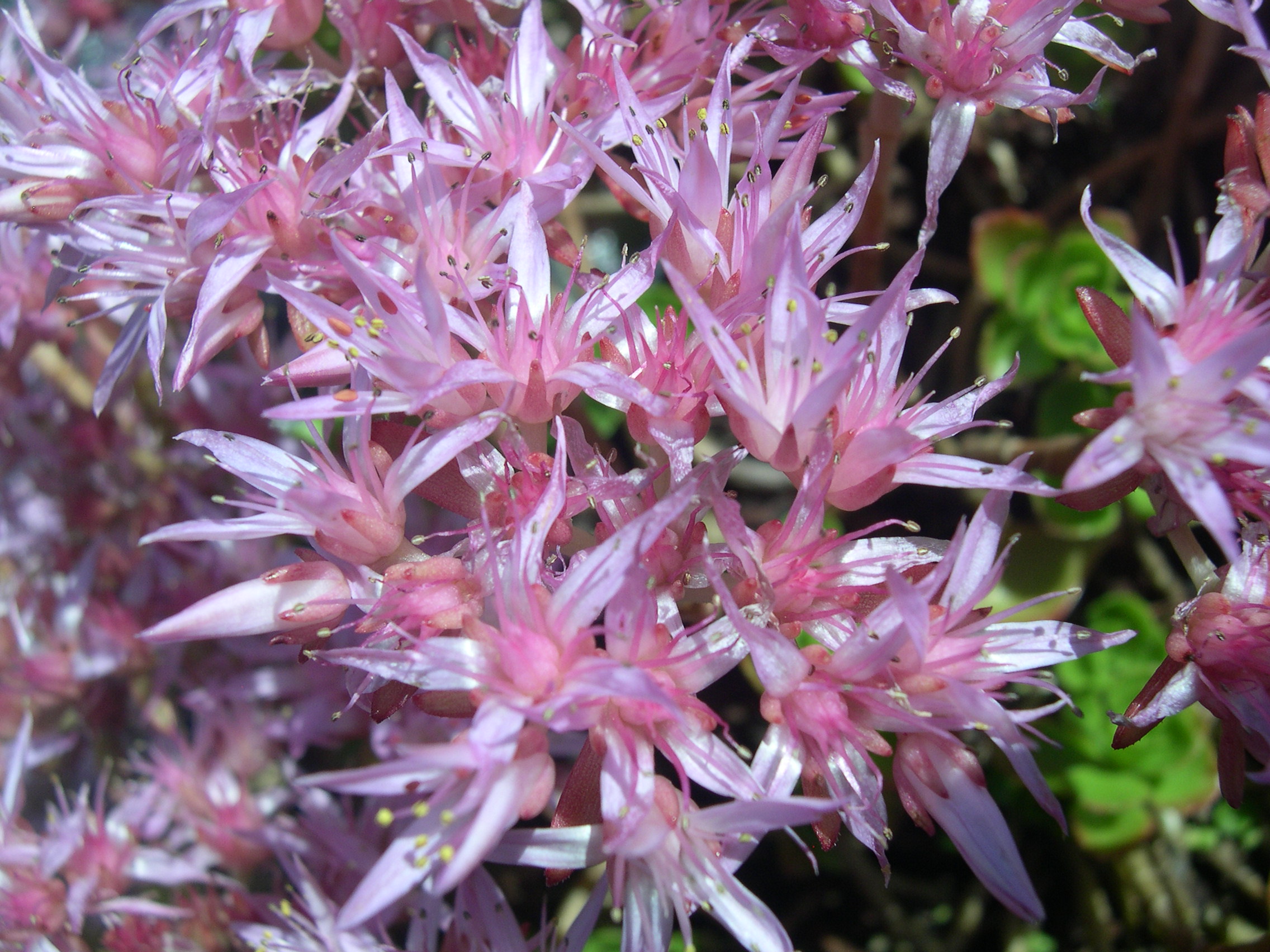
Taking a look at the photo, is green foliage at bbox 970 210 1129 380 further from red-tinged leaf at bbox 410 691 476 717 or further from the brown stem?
red-tinged leaf at bbox 410 691 476 717

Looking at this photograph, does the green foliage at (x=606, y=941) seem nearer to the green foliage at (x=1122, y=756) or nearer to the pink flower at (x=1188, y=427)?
the green foliage at (x=1122, y=756)

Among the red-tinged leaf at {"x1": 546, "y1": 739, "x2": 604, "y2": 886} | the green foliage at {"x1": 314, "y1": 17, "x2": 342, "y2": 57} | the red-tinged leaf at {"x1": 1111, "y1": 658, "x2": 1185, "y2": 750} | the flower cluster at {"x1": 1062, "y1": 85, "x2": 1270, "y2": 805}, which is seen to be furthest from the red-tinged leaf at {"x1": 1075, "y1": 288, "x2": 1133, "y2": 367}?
the green foliage at {"x1": 314, "y1": 17, "x2": 342, "y2": 57}

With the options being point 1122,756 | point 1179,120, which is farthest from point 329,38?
point 1122,756

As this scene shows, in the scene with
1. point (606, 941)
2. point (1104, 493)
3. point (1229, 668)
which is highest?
point (1104, 493)

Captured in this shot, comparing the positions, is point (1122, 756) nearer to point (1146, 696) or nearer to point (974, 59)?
point (1146, 696)

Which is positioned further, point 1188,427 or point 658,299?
point 658,299

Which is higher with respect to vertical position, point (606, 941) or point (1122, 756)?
point (1122, 756)
